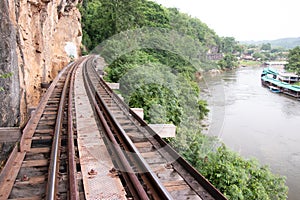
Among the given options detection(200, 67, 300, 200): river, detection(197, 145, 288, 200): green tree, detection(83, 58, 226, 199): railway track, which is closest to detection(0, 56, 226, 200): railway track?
detection(83, 58, 226, 199): railway track

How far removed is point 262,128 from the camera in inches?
782

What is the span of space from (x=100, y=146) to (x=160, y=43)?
31111mm

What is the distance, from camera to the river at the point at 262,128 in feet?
47.0

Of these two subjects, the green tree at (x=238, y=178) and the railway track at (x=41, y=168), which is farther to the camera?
the green tree at (x=238, y=178)

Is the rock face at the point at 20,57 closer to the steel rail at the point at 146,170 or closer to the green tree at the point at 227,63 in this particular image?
the steel rail at the point at 146,170

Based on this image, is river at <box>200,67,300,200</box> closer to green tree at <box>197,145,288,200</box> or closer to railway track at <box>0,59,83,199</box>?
green tree at <box>197,145,288,200</box>

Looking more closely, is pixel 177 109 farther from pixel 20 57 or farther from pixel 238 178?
pixel 20 57

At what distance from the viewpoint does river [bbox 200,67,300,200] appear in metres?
14.3

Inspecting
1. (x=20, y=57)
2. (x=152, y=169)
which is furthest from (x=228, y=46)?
(x=152, y=169)

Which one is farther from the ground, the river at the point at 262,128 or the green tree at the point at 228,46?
the green tree at the point at 228,46

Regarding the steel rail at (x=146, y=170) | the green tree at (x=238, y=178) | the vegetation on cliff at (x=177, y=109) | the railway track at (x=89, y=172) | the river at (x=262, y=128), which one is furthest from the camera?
the river at (x=262, y=128)

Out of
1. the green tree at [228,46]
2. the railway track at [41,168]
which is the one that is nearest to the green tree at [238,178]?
the railway track at [41,168]

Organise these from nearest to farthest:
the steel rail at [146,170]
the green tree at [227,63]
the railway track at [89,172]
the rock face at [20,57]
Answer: the steel rail at [146,170], the railway track at [89,172], the rock face at [20,57], the green tree at [227,63]

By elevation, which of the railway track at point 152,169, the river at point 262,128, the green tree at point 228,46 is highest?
the green tree at point 228,46
